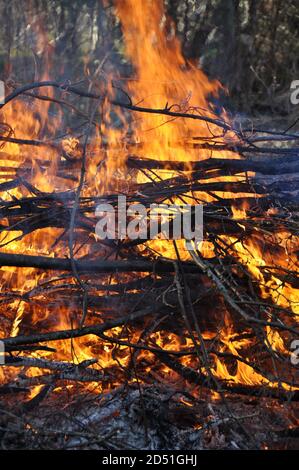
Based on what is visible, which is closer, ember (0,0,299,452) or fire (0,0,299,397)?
ember (0,0,299,452)

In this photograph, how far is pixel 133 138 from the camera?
13.5ft

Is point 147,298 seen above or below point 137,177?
below

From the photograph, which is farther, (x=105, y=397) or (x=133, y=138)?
(x=133, y=138)

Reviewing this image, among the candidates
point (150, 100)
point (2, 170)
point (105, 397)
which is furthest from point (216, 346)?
point (150, 100)

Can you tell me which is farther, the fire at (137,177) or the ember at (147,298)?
the fire at (137,177)

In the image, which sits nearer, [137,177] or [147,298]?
[147,298]

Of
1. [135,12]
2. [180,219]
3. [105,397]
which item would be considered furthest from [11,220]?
[135,12]

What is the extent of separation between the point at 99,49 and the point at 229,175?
6.51 meters

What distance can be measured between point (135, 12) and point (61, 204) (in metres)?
2.20
